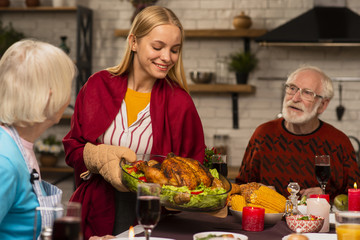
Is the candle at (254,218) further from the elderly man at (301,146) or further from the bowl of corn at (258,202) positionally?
the elderly man at (301,146)

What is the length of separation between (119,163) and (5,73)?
68 centimetres

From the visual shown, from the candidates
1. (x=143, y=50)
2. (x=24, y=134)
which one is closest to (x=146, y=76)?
(x=143, y=50)

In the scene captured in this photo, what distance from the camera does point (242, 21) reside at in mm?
5094

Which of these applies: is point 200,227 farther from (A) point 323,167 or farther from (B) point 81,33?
(B) point 81,33

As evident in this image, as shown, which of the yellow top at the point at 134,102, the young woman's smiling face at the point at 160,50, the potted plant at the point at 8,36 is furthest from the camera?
the potted plant at the point at 8,36

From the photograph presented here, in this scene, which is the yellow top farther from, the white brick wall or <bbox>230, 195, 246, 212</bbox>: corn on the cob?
the white brick wall

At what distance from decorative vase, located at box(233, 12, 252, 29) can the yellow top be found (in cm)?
280

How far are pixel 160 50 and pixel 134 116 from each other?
310 mm

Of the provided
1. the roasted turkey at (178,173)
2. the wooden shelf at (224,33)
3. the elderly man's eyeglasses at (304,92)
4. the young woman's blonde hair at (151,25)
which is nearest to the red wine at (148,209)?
the roasted turkey at (178,173)

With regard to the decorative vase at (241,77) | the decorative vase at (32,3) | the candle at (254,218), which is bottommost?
the candle at (254,218)

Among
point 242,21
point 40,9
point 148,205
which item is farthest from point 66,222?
point 40,9

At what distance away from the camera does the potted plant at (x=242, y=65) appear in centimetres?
511

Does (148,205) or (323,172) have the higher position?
(148,205)

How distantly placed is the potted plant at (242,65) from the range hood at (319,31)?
0.29m
